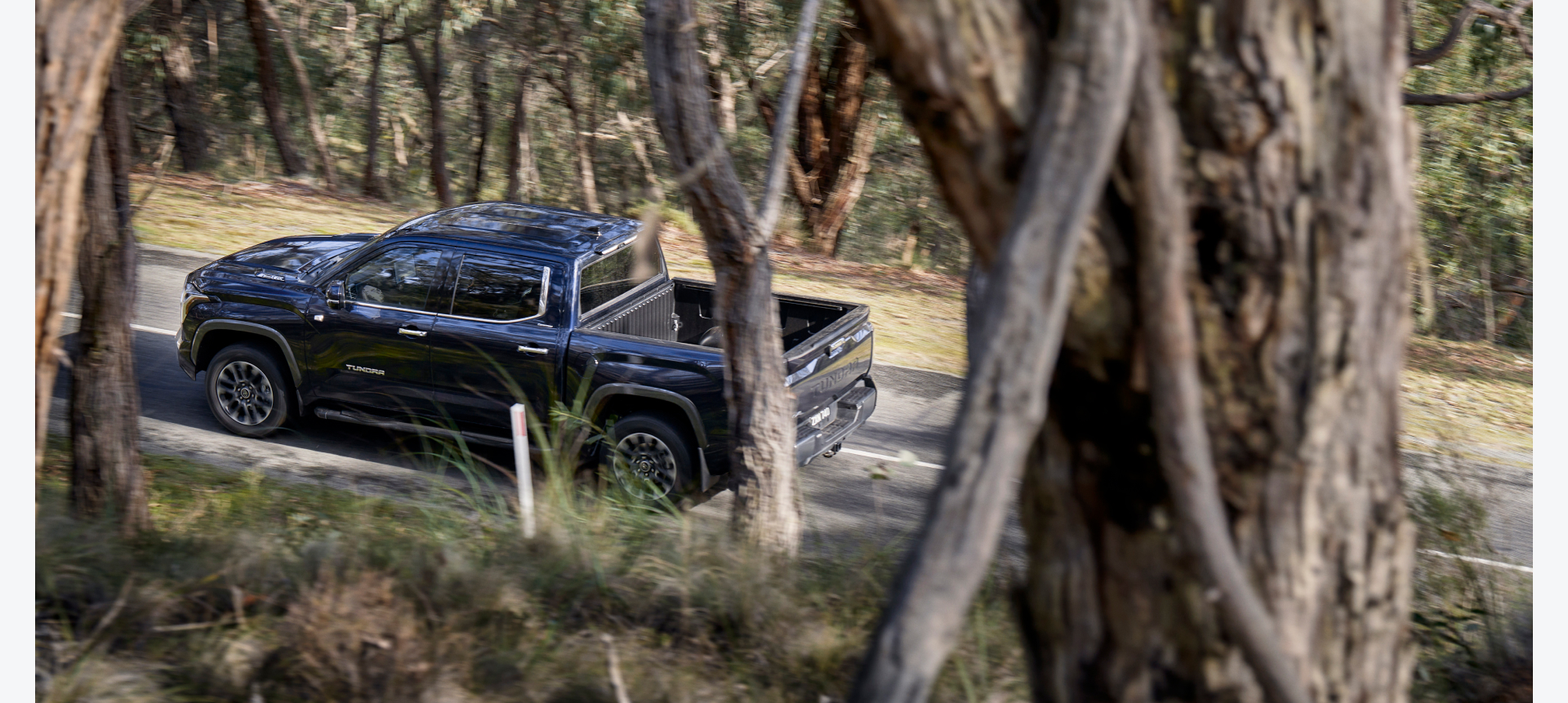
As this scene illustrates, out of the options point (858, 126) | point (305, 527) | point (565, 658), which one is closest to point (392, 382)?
point (305, 527)

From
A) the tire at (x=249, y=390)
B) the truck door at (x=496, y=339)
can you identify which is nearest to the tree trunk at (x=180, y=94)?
the tire at (x=249, y=390)

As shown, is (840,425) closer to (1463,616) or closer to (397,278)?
(397,278)

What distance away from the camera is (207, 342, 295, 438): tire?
26.9ft

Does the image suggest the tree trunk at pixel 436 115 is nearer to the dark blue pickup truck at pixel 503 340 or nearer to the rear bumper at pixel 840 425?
the dark blue pickup truck at pixel 503 340

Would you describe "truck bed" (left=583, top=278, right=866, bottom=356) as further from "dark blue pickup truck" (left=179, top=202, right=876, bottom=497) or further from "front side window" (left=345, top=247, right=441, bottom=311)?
"front side window" (left=345, top=247, right=441, bottom=311)

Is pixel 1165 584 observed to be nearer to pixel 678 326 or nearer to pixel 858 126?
pixel 678 326

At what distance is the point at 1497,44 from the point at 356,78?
21693mm

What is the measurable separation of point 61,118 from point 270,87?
1811 centimetres

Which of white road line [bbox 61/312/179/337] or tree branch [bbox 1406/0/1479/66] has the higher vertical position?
tree branch [bbox 1406/0/1479/66]

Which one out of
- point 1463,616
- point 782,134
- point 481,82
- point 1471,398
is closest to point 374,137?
point 481,82

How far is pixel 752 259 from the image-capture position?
5.55m

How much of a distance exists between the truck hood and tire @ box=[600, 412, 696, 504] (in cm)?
291

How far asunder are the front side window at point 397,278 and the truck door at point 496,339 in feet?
0.74

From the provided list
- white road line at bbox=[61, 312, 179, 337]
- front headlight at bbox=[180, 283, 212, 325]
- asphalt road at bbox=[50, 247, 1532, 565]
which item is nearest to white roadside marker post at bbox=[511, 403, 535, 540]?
asphalt road at bbox=[50, 247, 1532, 565]
